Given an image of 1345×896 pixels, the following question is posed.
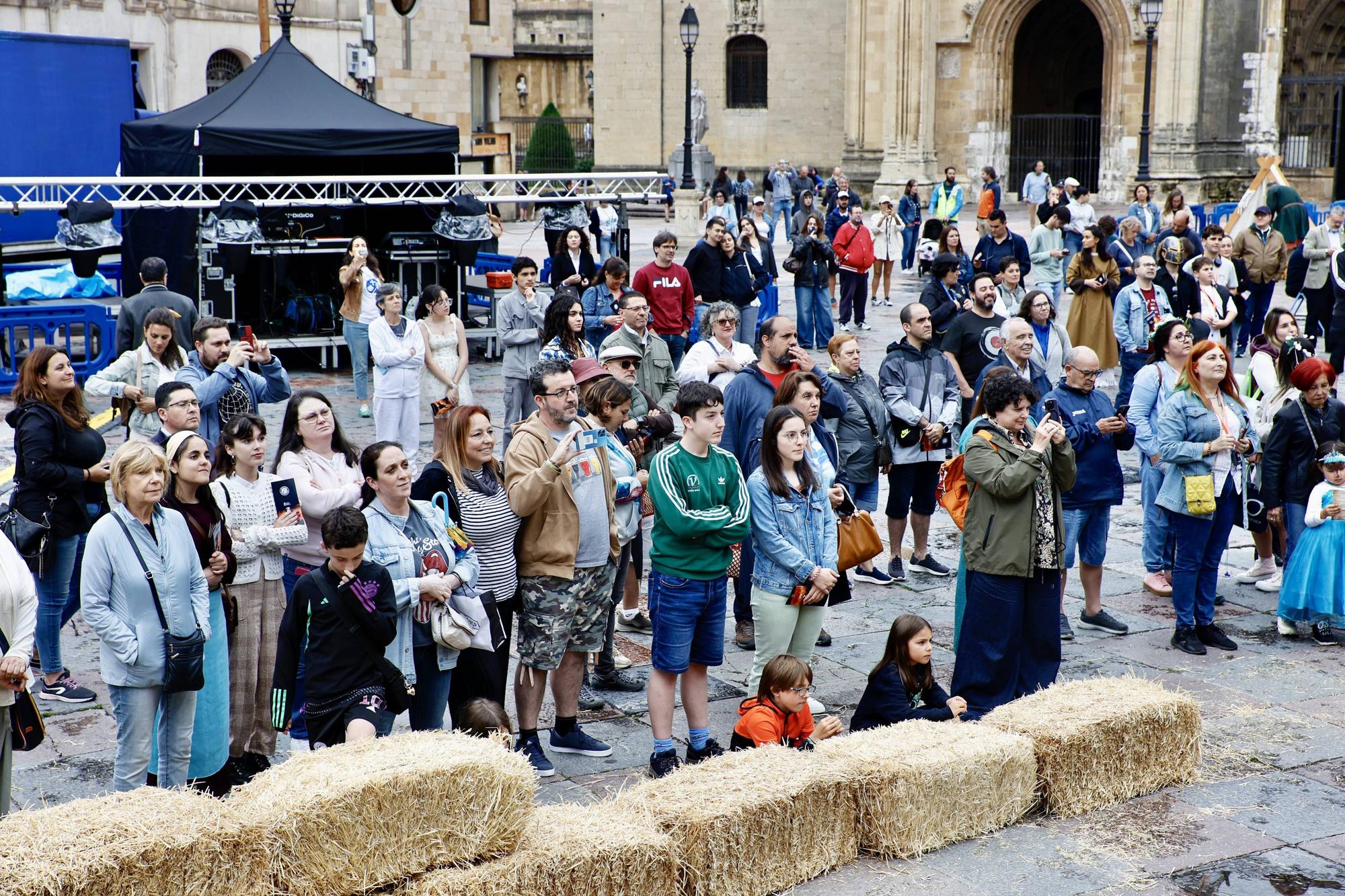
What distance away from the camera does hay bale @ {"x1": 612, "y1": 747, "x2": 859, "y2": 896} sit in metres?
5.10

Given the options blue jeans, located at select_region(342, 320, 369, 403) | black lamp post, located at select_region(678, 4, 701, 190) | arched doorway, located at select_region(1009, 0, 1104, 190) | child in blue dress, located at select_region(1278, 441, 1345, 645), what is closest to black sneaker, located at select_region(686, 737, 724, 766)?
child in blue dress, located at select_region(1278, 441, 1345, 645)

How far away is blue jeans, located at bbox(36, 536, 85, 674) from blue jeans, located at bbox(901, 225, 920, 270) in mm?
21531

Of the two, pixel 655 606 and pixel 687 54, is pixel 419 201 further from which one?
pixel 687 54

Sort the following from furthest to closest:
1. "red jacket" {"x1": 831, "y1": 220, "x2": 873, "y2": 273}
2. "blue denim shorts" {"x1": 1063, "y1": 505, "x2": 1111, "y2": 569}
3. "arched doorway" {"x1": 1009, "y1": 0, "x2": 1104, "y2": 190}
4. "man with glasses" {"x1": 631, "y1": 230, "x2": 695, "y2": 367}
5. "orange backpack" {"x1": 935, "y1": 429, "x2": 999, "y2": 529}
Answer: "arched doorway" {"x1": 1009, "y1": 0, "x2": 1104, "y2": 190} < "red jacket" {"x1": 831, "y1": 220, "x2": 873, "y2": 273} < "man with glasses" {"x1": 631, "y1": 230, "x2": 695, "y2": 367} < "blue denim shorts" {"x1": 1063, "y1": 505, "x2": 1111, "y2": 569} < "orange backpack" {"x1": 935, "y1": 429, "x2": 999, "y2": 529}

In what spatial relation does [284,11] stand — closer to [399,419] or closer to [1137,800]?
[399,419]

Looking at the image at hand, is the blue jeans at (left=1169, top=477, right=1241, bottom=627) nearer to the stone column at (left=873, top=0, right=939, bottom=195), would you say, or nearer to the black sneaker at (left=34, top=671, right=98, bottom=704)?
the black sneaker at (left=34, top=671, right=98, bottom=704)

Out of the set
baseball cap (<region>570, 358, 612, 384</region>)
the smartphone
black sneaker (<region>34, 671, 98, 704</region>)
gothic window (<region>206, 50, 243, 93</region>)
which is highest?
gothic window (<region>206, 50, 243, 93</region>)

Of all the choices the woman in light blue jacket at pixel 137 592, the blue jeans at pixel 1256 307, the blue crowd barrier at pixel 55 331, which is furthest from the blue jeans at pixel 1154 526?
the blue crowd barrier at pixel 55 331

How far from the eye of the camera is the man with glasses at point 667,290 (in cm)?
1284

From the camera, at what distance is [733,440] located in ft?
27.6

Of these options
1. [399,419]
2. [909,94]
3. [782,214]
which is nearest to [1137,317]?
[399,419]

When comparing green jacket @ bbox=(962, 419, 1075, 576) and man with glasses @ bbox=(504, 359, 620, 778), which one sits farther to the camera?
green jacket @ bbox=(962, 419, 1075, 576)

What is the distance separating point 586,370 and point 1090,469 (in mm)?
3117

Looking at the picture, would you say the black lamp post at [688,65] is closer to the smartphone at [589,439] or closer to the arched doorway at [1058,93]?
the arched doorway at [1058,93]
